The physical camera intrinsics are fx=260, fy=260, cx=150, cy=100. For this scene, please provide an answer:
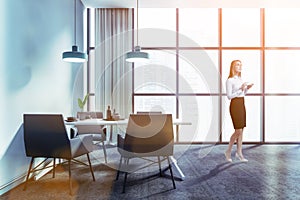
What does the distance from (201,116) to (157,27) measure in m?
2.32

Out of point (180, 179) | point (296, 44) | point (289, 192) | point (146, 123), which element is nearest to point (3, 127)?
point (146, 123)

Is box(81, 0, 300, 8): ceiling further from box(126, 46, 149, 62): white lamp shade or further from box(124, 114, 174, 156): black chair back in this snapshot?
box(124, 114, 174, 156): black chair back

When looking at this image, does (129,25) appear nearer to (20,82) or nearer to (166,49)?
(166,49)

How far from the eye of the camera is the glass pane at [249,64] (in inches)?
235

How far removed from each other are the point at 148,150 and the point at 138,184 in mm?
494

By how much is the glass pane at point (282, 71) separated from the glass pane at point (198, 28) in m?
1.35

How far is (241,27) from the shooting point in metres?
6.01

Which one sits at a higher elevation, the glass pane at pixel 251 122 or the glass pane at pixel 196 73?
the glass pane at pixel 196 73

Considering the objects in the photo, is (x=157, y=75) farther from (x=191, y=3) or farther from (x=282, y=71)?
(x=282, y=71)

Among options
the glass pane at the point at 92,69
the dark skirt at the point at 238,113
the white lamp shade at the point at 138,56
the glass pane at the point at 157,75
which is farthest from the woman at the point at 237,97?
the glass pane at the point at 92,69

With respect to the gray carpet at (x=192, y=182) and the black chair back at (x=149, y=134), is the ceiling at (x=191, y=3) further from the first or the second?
the black chair back at (x=149, y=134)

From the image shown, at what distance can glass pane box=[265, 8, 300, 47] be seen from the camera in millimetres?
5949

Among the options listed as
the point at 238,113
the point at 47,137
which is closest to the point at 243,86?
the point at 238,113

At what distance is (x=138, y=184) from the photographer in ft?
10.1
